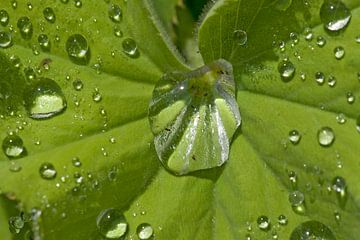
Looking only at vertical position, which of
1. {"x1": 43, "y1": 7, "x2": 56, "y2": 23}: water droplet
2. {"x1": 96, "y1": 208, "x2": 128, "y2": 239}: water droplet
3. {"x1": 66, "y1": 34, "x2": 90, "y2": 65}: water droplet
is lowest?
{"x1": 96, "y1": 208, "x2": 128, "y2": 239}: water droplet

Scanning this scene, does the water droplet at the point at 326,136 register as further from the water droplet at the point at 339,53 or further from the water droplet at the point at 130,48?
the water droplet at the point at 130,48

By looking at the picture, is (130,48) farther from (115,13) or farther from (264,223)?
(264,223)

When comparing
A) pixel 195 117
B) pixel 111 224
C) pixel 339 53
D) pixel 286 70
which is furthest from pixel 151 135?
pixel 339 53

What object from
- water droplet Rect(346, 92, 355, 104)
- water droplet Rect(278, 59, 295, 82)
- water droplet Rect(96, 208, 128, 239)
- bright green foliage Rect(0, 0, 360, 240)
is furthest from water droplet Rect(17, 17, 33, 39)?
water droplet Rect(346, 92, 355, 104)

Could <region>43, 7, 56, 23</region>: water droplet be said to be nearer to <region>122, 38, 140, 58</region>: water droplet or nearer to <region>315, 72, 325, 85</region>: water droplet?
<region>122, 38, 140, 58</region>: water droplet

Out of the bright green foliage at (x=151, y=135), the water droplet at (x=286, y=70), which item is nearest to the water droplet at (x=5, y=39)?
the bright green foliage at (x=151, y=135)

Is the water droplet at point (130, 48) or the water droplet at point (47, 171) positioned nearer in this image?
the water droplet at point (47, 171)
